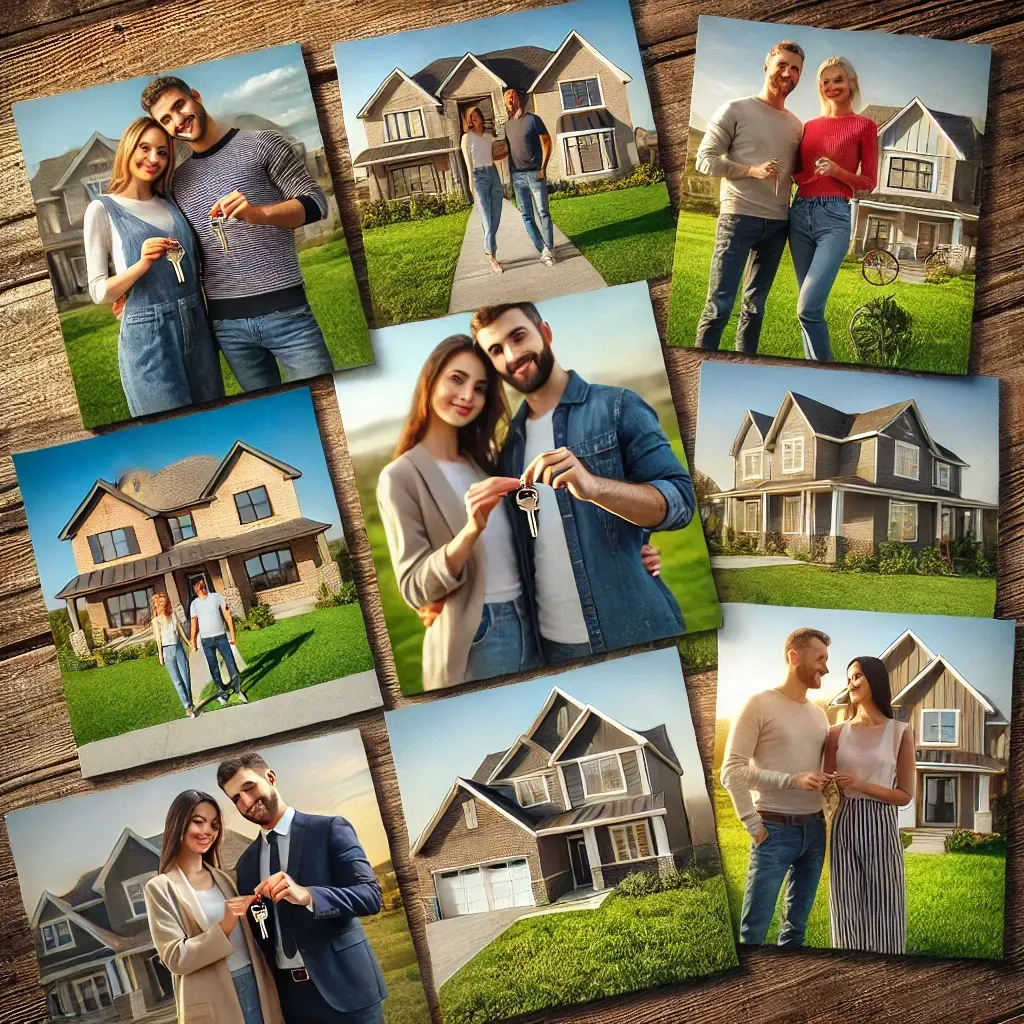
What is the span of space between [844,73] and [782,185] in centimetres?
25

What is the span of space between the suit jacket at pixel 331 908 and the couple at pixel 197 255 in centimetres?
83

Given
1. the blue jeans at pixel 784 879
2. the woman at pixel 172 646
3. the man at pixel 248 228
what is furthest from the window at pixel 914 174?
the woman at pixel 172 646

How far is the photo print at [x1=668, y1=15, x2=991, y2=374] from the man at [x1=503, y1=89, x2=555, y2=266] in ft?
0.86

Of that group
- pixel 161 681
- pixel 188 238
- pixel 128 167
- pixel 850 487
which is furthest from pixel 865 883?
pixel 128 167

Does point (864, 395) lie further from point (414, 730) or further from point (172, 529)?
point (172, 529)

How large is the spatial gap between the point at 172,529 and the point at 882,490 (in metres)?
1.34

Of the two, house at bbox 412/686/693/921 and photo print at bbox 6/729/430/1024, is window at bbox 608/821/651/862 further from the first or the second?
photo print at bbox 6/729/430/1024

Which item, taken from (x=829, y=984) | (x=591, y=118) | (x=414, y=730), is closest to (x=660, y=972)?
(x=829, y=984)

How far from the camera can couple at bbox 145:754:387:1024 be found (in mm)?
1859

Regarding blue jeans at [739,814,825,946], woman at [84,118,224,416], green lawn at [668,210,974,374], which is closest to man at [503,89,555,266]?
green lawn at [668,210,974,374]

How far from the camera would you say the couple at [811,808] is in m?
1.96

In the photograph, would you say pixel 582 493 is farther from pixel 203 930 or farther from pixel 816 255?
pixel 203 930

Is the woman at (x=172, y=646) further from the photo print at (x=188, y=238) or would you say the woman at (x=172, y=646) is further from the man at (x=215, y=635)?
the photo print at (x=188, y=238)

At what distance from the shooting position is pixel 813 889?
1968mm
